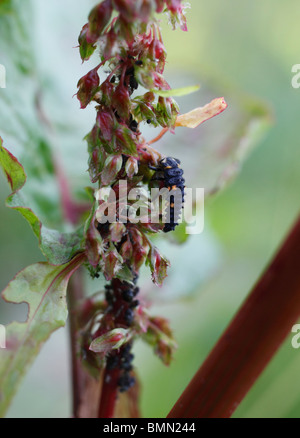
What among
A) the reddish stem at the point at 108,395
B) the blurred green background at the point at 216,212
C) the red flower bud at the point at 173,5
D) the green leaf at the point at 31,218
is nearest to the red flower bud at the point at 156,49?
the red flower bud at the point at 173,5

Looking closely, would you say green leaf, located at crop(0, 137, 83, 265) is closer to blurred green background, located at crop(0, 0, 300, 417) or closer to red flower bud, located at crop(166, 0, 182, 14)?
red flower bud, located at crop(166, 0, 182, 14)

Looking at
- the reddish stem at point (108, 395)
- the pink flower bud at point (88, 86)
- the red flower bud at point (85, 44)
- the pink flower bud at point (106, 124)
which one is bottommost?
the reddish stem at point (108, 395)

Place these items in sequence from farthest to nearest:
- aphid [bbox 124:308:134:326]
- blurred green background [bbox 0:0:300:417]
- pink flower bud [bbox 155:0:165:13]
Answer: blurred green background [bbox 0:0:300:417], aphid [bbox 124:308:134:326], pink flower bud [bbox 155:0:165:13]

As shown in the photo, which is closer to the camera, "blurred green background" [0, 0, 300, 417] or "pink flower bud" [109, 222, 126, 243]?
"pink flower bud" [109, 222, 126, 243]

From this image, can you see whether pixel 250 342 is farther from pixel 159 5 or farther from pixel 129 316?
pixel 159 5

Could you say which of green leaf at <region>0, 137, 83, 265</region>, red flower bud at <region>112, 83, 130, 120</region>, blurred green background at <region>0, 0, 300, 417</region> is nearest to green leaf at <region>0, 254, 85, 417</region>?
green leaf at <region>0, 137, 83, 265</region>

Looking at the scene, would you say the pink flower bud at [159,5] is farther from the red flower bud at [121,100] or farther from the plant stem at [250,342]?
the plant stem at [250,342]

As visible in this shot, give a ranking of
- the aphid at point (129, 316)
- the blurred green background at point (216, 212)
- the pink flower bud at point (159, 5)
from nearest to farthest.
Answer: the pink flower bud at point (159, 5)
the aphid at point (129, 316)
the blurred green background at point (216, 212)
